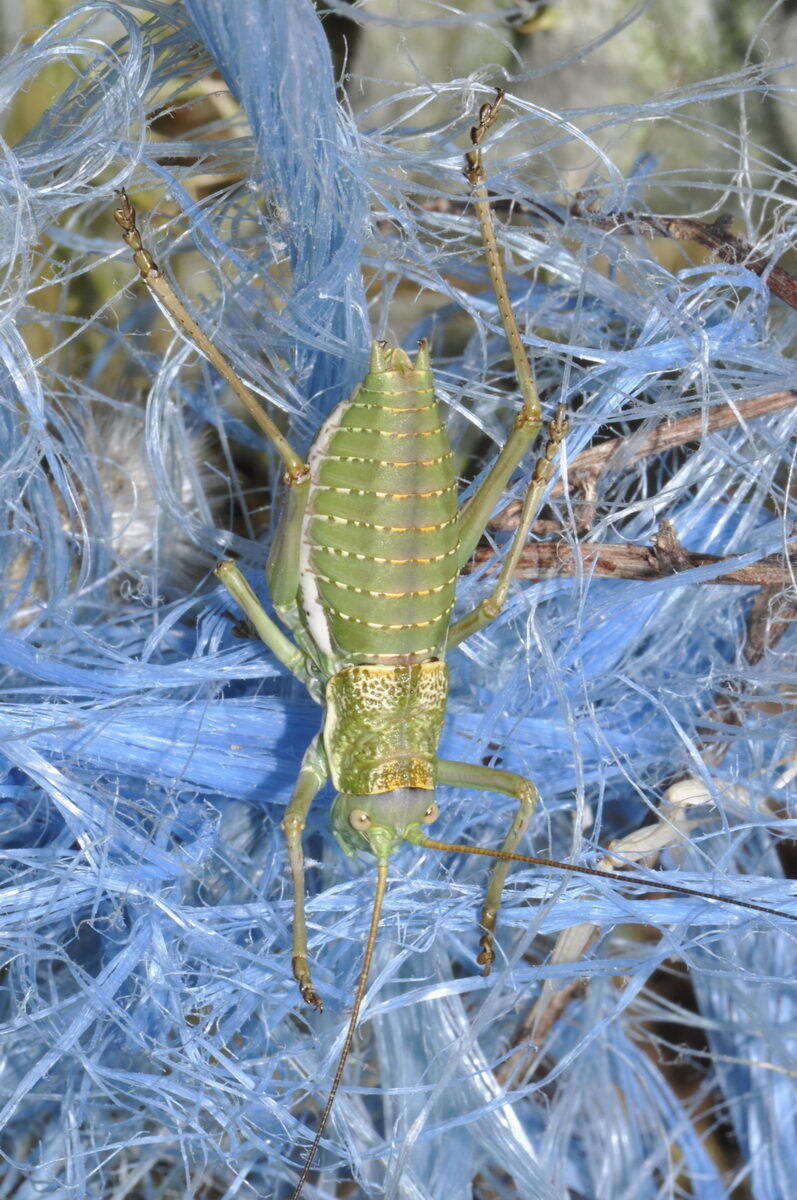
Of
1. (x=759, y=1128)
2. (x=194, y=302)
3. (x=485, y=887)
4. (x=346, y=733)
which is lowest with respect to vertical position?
(x=759, y=1128)

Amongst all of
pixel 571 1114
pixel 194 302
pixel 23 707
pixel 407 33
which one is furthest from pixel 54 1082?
pixel 407 33

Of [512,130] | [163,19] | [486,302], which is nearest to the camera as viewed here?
[163,19]

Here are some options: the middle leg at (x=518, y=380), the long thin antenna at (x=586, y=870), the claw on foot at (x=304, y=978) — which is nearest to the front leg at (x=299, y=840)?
the claw on foot at (x=304, y=978)

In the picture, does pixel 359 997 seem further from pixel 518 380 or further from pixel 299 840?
pixel 518 380

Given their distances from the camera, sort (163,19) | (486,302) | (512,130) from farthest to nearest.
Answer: (486,302)
(512,130)
(163,19)

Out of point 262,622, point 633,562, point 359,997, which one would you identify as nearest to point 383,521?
point 262,622

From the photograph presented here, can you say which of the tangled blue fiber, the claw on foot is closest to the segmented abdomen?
the tangled blue fiber

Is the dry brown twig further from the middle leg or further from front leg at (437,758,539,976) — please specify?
front leg at (437,758,539,976)

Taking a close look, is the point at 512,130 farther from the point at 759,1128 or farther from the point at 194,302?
the point at 759,1128
